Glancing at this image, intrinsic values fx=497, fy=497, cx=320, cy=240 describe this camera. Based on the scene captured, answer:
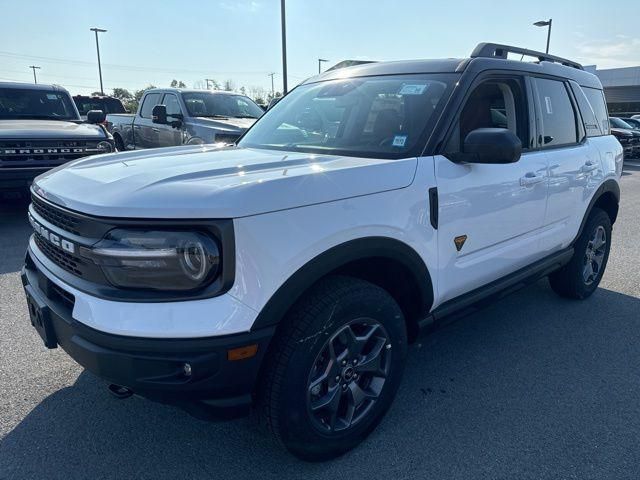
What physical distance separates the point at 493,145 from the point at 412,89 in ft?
2.27

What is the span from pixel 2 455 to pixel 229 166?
1742 millimetres

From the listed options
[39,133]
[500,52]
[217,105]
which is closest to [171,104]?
[217,105]

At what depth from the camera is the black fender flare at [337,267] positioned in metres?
1.95

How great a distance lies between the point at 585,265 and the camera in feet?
14.6

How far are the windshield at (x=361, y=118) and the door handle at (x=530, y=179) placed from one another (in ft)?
2.64

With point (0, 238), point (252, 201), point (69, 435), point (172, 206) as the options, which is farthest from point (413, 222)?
point (0, 238)

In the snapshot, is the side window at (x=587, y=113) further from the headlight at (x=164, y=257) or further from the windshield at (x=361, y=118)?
the headlight at (x=164, y=257)

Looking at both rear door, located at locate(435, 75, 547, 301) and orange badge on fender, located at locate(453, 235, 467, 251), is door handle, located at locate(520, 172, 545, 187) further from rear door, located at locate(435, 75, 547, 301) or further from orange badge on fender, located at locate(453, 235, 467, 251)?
orange badge on fender, located at locate(453, 235, 467, 251)

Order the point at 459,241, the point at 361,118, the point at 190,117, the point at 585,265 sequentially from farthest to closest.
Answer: the point at 190,117 < the point at 585,265 < the point at 361,118 < the point at 459,241

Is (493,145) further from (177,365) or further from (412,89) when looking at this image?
(177,365)

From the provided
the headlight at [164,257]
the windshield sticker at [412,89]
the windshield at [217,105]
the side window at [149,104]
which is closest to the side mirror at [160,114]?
the windshield at [217,105]

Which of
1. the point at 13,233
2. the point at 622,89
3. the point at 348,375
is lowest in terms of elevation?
the point at 13,233

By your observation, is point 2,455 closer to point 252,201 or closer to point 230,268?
point 230,268

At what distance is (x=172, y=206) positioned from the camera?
6.06 feet
